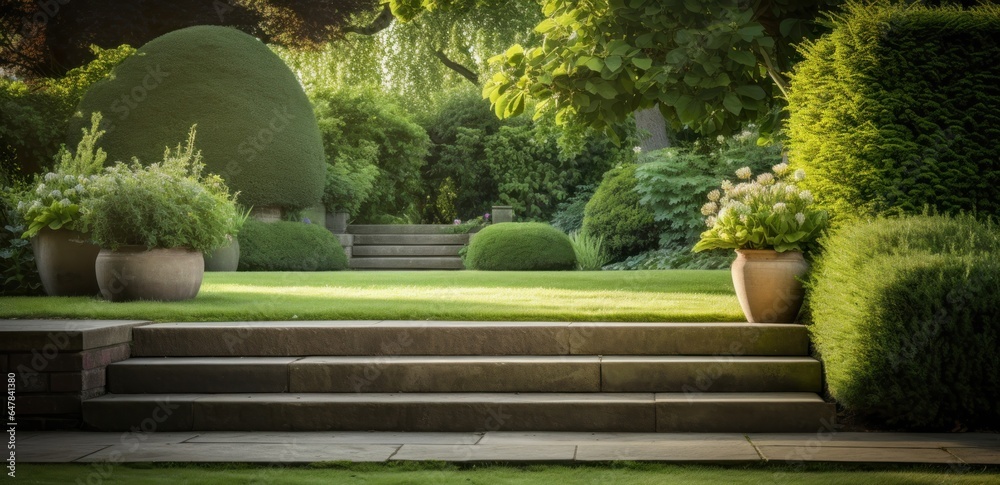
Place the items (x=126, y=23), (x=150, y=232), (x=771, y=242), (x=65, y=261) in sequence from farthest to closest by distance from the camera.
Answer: (x=126, y=23)
(x=65, y=261)
(x=150, y=232)
(x=771, y=242)

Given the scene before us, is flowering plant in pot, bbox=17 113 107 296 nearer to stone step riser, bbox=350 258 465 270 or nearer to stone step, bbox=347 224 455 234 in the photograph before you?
stone step riser, bbox=350 258 465 270

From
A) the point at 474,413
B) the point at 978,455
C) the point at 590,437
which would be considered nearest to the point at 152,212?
the point at 474,413

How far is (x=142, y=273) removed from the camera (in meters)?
7.41

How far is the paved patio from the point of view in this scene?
14.4 feet

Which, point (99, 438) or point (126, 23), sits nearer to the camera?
point (99, 438)

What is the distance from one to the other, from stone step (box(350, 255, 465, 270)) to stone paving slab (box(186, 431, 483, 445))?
10.8 meters

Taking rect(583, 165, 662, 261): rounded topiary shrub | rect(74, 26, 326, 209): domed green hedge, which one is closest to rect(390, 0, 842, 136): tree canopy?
rect(74, 26, 326, 209): domed green hedge

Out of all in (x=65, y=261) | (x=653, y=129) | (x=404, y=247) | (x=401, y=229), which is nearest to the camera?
(x=65, y=261)

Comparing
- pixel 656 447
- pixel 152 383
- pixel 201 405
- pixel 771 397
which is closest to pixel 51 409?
pixel 152 383

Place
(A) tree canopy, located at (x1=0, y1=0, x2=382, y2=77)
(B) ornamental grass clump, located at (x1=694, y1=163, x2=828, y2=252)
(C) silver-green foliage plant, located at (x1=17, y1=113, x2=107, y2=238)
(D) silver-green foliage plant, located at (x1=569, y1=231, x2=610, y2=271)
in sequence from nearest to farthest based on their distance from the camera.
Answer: (B) ornamental grass clump, located at (x1=694, y1=163, x2=828, y2=252) < (C) silver-green foliage plant, located at (x1=17, y1=113, x2=107, y2=238) < (A) tree canopy, located at (x1=0, y1=0, x2=382, y2=77) < (D) silver-green foliage plant, located at (x1=569, y1=231, x2=610, y2=271)

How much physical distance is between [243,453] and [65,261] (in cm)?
451

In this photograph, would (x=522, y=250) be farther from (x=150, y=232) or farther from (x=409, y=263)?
(x=150, y=232)

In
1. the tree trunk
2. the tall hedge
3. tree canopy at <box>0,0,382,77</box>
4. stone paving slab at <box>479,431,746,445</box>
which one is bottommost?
stone paving slab at <box>479,431,746,445</box>

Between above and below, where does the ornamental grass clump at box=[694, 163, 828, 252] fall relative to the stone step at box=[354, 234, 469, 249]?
above
